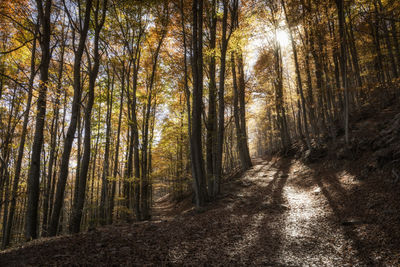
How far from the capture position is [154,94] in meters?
12.8

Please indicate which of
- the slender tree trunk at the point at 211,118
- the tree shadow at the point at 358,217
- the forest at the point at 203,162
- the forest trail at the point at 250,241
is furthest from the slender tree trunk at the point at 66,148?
the tree shadow at the point at 358,217

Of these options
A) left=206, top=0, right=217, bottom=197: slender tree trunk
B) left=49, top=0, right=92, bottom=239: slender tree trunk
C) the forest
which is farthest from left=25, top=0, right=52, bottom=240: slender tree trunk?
left=206, top=0, right=217, bottom=197: slender tree trunk

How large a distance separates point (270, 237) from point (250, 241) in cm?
60

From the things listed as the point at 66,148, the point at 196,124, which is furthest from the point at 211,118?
the point at 66,148

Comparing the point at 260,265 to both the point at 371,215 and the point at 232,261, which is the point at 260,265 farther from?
the point at 371,215

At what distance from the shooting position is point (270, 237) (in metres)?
4.96

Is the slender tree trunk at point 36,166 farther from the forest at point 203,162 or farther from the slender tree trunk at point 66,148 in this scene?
the slender tree trunk at point 66,148

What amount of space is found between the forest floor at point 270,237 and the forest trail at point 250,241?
15 mm

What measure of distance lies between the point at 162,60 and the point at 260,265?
12.6 metres

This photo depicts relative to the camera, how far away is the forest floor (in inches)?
143

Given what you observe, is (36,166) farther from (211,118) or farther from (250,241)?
(211,118)

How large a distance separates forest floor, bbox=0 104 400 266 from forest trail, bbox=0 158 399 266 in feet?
0.05

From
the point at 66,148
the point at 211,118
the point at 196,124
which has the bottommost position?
the point at 66,148

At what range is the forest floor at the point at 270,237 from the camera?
12.0ft
